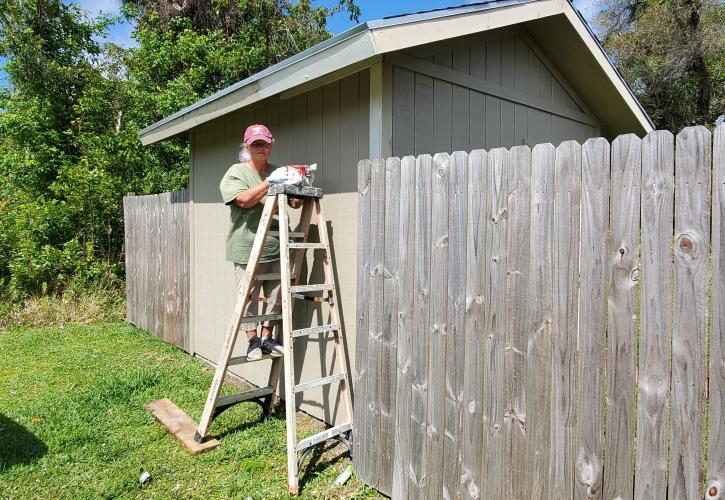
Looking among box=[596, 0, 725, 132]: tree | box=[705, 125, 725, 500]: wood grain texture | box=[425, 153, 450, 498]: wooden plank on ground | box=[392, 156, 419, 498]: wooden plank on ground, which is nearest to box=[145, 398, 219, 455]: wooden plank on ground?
box=[392, 156, 419, 498]: wooden plank on ground

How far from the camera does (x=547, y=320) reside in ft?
6.46

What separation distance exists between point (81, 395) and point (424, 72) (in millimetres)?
3946

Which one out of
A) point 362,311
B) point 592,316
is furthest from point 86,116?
point 592,316

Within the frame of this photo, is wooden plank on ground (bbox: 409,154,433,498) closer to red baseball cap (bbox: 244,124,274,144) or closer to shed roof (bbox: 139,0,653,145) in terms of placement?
shed roof (bbox: 139,0,653,145)

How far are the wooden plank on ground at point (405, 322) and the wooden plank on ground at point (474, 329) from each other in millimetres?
348

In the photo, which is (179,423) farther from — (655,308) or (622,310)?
(655,308)

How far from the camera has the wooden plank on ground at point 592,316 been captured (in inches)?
71.0

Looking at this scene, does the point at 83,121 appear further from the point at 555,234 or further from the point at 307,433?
the point at 555,234

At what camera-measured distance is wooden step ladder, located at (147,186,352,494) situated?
2.96 metres

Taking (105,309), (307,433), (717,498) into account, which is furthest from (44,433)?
(105,309)

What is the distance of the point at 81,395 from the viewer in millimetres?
4219

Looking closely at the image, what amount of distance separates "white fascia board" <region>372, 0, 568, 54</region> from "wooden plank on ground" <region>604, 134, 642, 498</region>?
1364 mm

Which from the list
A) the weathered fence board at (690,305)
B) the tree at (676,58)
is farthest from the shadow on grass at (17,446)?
the tree at (676,58)

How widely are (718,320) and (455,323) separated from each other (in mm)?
1041
